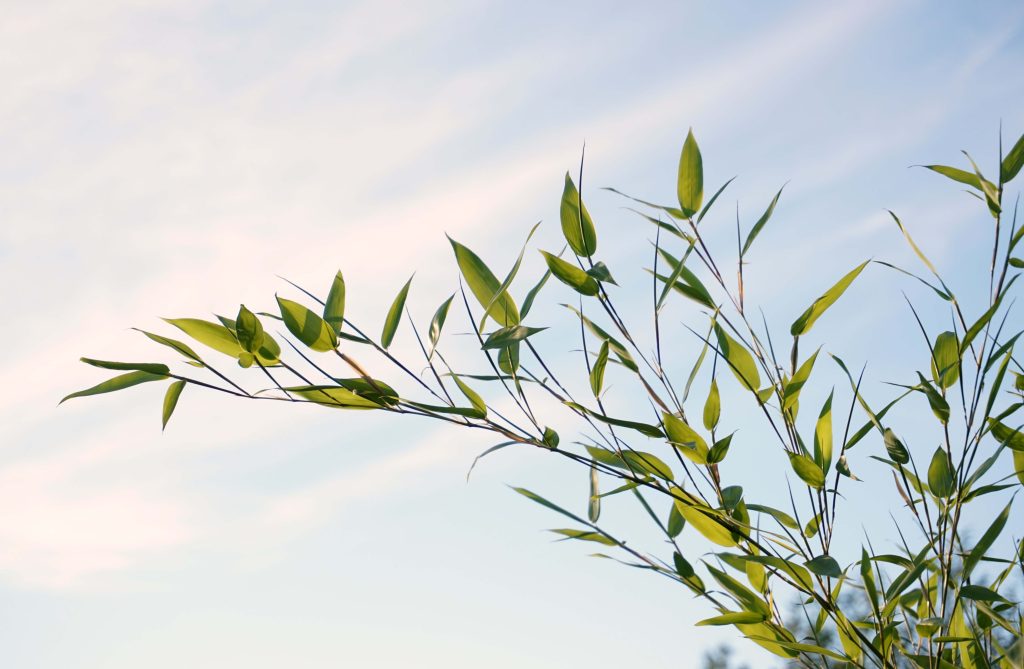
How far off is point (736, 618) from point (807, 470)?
5.7 inches

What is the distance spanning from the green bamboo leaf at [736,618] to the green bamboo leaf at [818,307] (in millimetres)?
262

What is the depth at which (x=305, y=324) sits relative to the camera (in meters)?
0.72

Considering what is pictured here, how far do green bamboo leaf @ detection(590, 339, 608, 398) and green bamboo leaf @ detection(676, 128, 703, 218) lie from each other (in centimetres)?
20

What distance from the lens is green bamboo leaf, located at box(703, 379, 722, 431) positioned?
79cm

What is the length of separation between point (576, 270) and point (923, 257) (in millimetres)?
330

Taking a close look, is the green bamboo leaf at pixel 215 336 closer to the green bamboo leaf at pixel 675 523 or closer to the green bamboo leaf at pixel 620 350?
the green bamboo leaf at pixel 620 350

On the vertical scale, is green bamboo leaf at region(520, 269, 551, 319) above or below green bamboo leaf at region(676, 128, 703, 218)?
below

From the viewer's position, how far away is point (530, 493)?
2.27 ft

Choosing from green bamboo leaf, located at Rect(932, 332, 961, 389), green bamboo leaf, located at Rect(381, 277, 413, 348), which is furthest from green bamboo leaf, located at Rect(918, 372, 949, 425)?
green bamboo leaf, located at Rect(381, 277, 413, 348)

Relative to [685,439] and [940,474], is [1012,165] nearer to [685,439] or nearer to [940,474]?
[940,474]

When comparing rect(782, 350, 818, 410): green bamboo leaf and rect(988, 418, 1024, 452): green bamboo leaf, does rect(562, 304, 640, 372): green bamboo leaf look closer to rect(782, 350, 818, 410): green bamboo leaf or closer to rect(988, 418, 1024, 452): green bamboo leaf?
rect(782, 350, 818, 410): green bamboo leaf

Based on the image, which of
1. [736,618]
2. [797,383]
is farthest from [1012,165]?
[736,618]

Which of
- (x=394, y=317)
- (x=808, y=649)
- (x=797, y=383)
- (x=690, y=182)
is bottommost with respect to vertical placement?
(x=808, y=649)

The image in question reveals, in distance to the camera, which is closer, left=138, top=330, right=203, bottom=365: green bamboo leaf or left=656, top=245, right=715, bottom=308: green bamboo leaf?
left=138, top=330, right=203, bottom=365: green bamboo leaf
